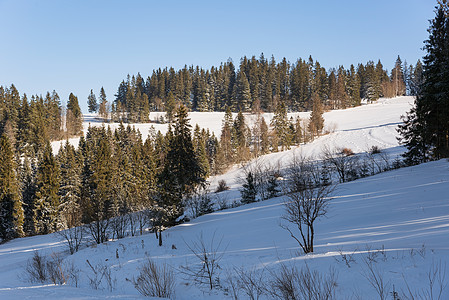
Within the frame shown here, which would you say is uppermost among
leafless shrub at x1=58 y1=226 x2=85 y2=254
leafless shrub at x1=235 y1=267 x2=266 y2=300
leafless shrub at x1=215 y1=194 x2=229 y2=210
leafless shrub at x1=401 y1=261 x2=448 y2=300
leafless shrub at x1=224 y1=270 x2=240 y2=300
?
leafless shrub at x1=401 y1=261 x2=448 y2=300

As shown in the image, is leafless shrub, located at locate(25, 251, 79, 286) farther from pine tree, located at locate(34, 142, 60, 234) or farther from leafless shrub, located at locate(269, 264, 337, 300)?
pine tree, located at locate(34, 142, 60, 234)

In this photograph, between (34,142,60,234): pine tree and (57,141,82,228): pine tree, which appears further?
(57,141,82,228): pine tree

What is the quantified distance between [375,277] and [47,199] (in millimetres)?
48801

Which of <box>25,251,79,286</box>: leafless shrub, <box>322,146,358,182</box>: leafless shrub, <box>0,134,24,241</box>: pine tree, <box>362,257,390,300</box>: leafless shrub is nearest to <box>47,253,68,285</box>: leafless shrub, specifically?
<box>25,251,79,286</box>: leafless shrub

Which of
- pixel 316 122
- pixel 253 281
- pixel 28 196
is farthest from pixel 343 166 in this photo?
pixel 28 196

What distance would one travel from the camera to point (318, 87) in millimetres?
106625

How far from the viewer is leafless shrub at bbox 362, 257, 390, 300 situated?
4704 millimetres

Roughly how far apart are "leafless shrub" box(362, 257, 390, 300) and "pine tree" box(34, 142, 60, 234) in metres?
45.8

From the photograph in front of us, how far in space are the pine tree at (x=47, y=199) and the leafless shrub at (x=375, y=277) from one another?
4584cm

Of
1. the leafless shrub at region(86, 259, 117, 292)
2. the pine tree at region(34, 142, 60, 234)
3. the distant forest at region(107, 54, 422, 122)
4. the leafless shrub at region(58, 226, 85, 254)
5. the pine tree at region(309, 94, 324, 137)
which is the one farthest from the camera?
the distant forest at region(107, 54, 422, 122)

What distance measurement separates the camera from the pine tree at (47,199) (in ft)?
132

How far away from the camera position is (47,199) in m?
41.6

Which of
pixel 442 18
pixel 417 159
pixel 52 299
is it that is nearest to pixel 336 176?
pixel 417 159

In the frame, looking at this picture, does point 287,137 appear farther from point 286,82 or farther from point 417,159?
point 286,82
